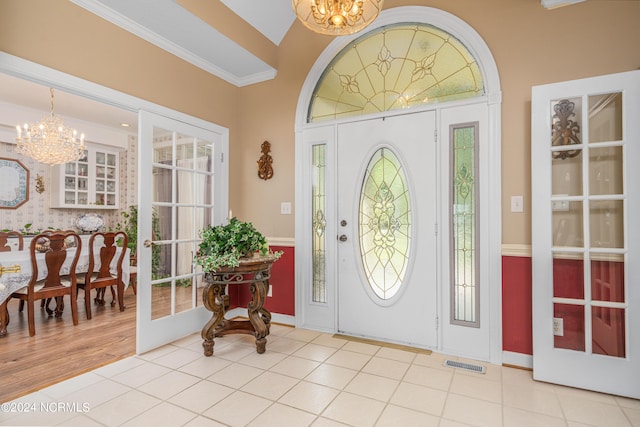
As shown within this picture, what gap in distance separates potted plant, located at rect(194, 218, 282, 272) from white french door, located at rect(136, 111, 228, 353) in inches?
18.2

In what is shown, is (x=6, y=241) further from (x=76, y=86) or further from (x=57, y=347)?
(x=76, y=86)

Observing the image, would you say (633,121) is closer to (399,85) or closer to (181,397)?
(399,85)

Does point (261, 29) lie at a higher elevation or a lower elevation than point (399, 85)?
higher

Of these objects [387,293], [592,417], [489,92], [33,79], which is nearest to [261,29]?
[33,79]

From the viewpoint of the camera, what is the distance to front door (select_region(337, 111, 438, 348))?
2.85 metres

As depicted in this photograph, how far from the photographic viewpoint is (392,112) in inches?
118

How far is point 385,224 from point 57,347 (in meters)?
3.09

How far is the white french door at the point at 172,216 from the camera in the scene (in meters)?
2.82

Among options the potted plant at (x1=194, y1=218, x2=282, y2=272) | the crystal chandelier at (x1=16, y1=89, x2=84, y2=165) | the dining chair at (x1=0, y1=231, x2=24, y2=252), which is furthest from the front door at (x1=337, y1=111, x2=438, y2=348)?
the dining chair at (x1=0, y1=231, x2=24, y2=252)

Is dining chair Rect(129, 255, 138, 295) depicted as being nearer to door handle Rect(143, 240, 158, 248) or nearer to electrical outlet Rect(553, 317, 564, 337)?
door handle Rect(143, 240, 158, 248)

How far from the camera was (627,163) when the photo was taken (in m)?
2.14

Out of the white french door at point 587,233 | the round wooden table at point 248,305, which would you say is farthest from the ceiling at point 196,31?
the white french door at point 587,233

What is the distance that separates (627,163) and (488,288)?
47.5 inches

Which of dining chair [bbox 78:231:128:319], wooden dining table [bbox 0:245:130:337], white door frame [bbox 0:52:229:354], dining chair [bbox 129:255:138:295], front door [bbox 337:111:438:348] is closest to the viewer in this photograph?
white door frame [bbox 0:52:229:354]
